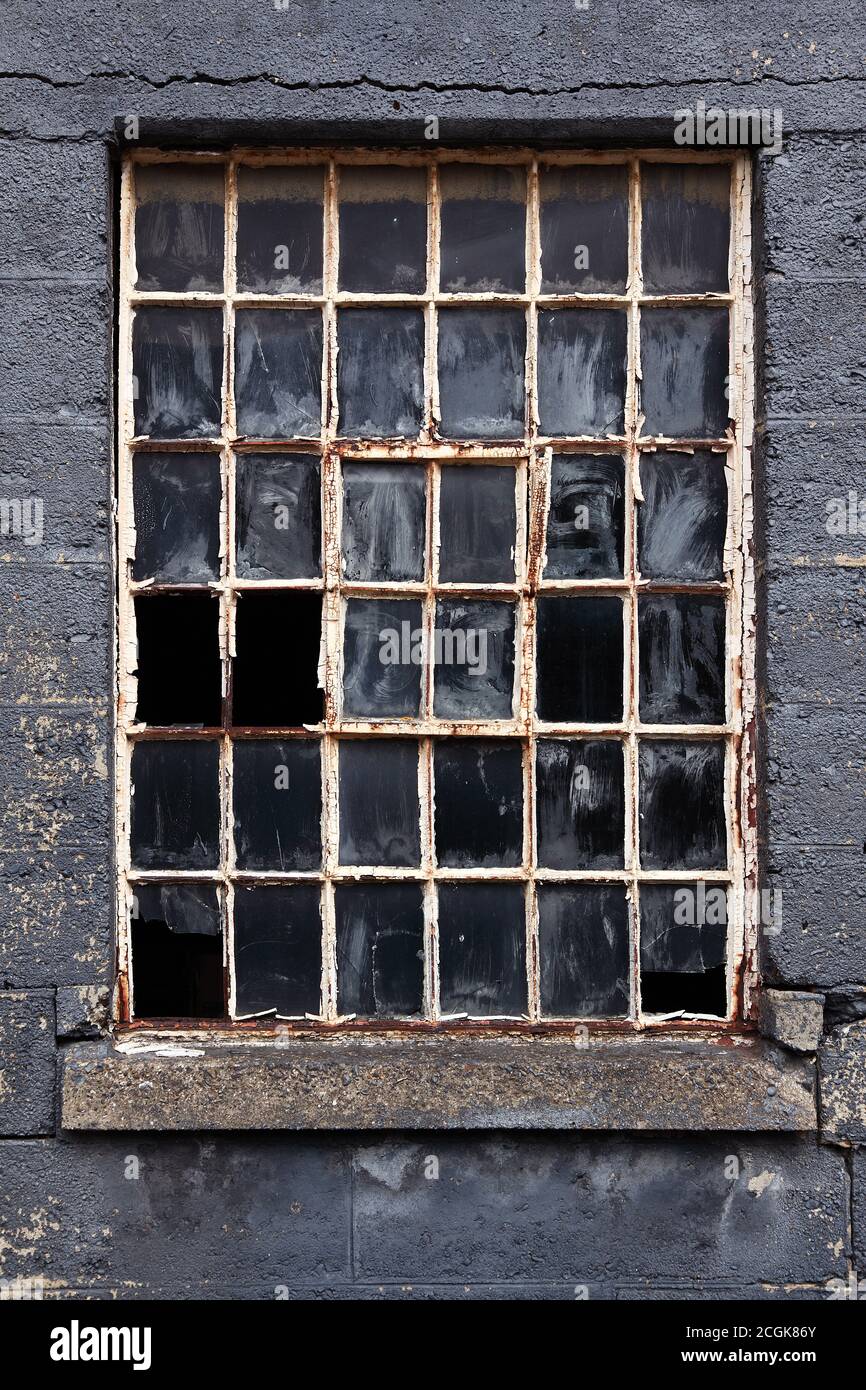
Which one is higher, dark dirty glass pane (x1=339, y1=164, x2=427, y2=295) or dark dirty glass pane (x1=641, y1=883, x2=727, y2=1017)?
dark dirty glass pane (x1=339, y1=164, x2=427, y2=295)

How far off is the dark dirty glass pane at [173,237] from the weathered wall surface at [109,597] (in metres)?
0.16

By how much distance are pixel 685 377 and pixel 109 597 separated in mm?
1854

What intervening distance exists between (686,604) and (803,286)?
98 centimetres

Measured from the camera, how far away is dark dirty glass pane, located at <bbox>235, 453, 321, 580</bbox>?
3.63 m

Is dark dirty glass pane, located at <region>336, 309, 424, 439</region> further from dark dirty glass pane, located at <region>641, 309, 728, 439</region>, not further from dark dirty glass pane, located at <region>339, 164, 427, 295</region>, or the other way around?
dark dirty glass pane, located at <region>641, 309, 728, 439</region>

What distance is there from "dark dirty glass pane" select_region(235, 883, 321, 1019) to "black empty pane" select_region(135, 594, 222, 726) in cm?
56

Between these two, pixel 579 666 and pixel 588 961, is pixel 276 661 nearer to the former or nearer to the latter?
pixel 579 666

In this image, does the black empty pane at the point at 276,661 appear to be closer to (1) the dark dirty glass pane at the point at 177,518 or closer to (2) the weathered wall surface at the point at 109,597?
(1) the dark dirty glass pane at the point at 177,518

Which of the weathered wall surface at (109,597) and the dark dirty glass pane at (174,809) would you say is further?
the dark dirty glass pane at (174,809)

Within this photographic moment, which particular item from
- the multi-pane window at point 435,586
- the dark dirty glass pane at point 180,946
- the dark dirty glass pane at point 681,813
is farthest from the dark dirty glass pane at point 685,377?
the dark dirty glass pane at point 180,946

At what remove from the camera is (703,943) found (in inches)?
143

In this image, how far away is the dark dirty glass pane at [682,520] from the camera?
365cm

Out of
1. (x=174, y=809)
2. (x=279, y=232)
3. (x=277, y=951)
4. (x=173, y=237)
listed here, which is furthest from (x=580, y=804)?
(x=173, y=237)

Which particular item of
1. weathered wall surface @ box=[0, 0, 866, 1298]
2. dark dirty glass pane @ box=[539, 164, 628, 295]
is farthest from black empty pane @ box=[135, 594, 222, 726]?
dark dirty glass pane @ box=[539, 164, 628, 295]
